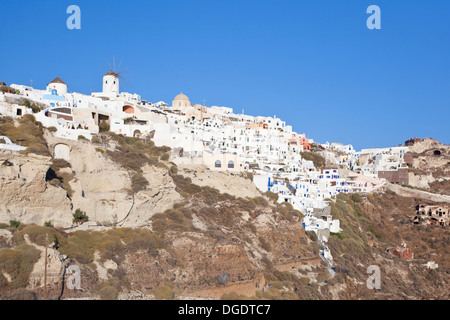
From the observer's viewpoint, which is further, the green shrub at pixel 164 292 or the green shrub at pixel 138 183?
the green shrub at pixel 138 183

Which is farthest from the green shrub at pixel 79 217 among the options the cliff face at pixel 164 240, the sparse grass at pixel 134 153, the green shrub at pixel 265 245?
the green shrub at pixel 265 245

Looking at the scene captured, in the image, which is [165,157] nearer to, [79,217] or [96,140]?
[96,140]

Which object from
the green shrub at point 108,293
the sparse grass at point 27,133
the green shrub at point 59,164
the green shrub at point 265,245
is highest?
the sparse grass at point 27,133

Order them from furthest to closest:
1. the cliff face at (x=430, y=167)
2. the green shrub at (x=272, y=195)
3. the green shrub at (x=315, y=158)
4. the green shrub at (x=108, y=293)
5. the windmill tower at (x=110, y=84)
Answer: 1. the green shrub at (x=315, y=158)
2. the cliff face at (x=430, y=167)
3. the windmill tower at (x=110, y=84)
4. the green shrub at (x=272, y=195)
5. the green shrub at (x=108, y=293)

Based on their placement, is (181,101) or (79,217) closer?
(79,217)

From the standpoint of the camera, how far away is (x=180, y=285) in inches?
939

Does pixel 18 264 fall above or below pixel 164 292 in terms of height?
above

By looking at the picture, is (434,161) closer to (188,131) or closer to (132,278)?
(188,131)

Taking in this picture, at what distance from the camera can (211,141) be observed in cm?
5175

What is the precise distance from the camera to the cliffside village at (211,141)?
4047cm

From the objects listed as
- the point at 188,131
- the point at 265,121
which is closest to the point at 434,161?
the point at 265,121

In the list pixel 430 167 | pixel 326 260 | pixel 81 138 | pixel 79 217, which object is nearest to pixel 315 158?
pixel 430 167

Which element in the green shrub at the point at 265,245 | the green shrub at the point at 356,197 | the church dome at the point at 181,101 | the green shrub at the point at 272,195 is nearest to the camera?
the green shrub at the point at 265,245

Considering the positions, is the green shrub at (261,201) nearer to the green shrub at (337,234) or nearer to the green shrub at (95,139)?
the green shrub at (337,234)
